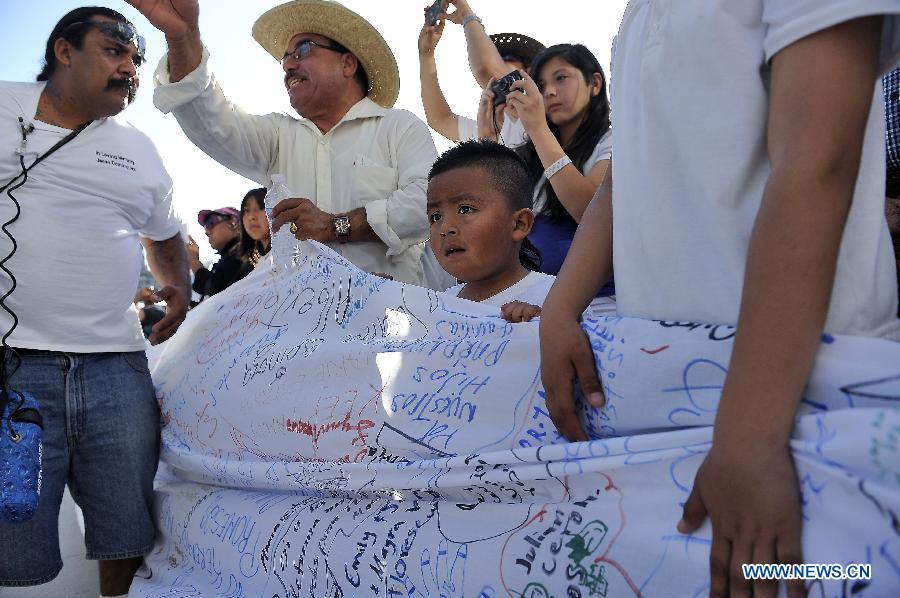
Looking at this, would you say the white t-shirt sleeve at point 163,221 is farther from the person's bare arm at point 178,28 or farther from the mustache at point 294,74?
the mustache at point 294,74

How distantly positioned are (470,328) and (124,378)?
1378mm

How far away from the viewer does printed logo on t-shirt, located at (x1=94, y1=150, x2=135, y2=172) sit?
2398 mm

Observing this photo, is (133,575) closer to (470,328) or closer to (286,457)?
(286,457)

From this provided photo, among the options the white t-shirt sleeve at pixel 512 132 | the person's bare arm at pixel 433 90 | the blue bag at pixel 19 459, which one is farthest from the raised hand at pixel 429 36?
the blue bag at pixel 19 459

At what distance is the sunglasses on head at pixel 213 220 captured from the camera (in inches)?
234

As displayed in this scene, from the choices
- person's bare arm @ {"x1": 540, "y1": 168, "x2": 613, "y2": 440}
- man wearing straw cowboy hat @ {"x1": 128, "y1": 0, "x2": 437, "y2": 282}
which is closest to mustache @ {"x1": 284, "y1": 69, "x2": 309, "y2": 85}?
man wearing straw cowboy hat @ {"x1": 128, "y1": 0, "x2": 437, "y2": 282}

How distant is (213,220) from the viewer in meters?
5.98

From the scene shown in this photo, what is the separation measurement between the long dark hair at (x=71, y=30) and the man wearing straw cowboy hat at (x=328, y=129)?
0.26 metres

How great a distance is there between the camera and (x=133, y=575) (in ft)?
7.70

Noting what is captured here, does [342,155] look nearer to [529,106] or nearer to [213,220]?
[529,106]

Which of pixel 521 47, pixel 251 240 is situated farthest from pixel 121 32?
pixel 251 240

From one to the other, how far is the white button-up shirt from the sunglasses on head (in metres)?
3.06

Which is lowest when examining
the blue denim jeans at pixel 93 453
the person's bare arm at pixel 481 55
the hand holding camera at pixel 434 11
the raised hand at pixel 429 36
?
the blue denim jeans at pixel 93 453

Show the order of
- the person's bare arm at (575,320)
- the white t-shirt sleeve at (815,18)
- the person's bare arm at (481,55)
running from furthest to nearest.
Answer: the person's bare arm at (481,55), the person's bare arm at (575,320), the white t-shirt sleeve at (815,18)
